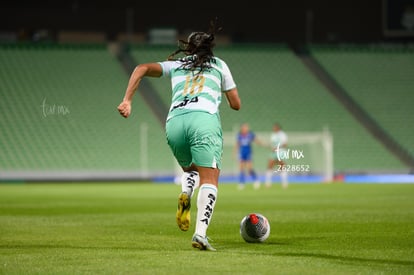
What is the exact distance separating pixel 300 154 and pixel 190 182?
25.0 meters

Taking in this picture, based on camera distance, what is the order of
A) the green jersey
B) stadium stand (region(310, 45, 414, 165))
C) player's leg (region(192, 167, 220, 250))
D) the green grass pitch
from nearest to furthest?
the green grass pitch < player's leg (region(192, 167, 220, 250)) < the green jersey < stadium stand (region(310, 45, 414, 165))

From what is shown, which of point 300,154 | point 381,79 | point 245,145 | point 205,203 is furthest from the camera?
point 381,79

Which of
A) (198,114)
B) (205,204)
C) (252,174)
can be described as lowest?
(252,174)

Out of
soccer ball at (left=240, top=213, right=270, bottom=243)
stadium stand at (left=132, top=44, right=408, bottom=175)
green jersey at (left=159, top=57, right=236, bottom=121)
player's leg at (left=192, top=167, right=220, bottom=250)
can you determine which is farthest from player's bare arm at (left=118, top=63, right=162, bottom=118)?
stadium stand at (left=132, top=44, right=408, bottom=175)

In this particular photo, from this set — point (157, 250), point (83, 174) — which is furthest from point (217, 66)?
point (83, 174)

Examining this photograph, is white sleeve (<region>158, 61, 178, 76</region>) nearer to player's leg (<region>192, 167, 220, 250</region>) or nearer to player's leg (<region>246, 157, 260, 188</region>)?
player's leg (<region>192, 167, 220, 250</region>)

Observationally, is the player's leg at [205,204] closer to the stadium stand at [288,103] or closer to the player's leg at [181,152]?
the player's leg at [181,152]

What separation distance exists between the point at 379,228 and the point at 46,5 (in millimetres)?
30517

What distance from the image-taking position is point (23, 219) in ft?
45.3

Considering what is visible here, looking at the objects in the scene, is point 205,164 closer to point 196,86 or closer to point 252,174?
point 196,86

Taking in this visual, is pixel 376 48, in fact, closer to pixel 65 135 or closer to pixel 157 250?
pixel 65 135

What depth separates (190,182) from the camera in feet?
30.6

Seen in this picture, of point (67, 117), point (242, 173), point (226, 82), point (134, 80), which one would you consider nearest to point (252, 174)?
point (242, 173)

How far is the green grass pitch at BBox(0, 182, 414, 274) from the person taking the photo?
7473mm
